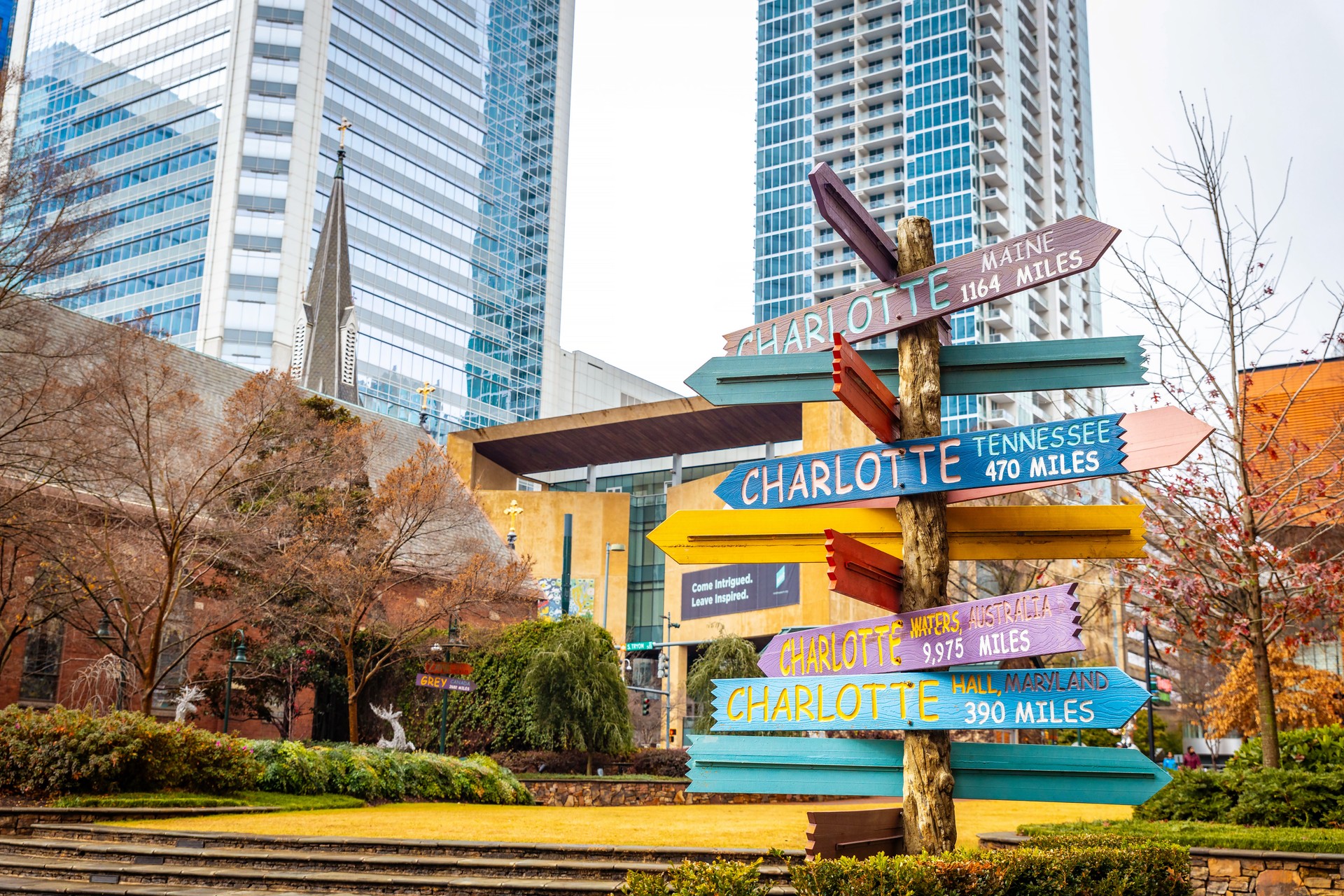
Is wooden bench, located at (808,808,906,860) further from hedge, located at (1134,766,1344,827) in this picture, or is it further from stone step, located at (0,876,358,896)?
hedge, located at (1134,766,1344,827)

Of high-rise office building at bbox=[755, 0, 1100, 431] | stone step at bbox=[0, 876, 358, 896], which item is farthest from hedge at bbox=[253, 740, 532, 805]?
high-rise office building at bbox=[755, 0, 1100, 431]

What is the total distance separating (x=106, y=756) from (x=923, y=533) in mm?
13884

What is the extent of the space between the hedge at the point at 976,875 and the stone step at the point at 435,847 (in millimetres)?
3505

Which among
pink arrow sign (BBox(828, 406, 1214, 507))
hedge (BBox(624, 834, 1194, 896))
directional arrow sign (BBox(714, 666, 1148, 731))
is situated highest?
pink arrow sign (BBox(828, 406, 1214, 507))

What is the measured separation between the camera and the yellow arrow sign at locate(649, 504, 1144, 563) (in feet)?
28.1

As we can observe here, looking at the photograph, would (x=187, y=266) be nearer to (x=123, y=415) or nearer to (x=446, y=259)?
(x=446, y=259)

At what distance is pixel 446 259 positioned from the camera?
12062cm

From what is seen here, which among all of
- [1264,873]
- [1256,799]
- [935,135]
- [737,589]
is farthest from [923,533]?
[935,135]

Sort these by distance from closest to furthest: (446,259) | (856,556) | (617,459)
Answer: (856,556) → (617,459) → (446,259)

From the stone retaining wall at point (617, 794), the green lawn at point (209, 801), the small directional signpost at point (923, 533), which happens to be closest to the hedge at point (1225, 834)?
the small directional signpost at point (923, 533)

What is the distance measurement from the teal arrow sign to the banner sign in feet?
121

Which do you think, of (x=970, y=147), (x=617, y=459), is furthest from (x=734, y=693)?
(x=970, y=147)

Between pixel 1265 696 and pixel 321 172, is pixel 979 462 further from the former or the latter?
pixel 321 172

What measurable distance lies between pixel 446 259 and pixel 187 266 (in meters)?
25.9
